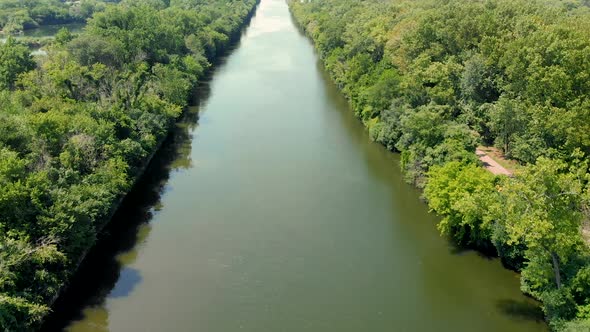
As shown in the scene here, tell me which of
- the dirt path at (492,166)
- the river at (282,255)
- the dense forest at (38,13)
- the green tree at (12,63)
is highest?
the green tree at (12,63)

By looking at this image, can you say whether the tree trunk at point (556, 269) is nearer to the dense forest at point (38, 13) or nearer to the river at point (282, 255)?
the river at point (282, 255)

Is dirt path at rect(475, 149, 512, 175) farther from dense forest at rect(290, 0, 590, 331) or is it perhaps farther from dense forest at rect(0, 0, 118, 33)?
dense forest at rect(0, 0, 118, 33)

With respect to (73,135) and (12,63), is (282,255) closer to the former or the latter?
(73,135)

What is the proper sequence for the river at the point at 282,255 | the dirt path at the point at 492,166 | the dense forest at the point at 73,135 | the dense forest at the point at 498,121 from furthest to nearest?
the dirt path at the point at 492,166
the river at the point at 282,255
the dense forest at the point at 73,135
the dense forest at the point at 498,121

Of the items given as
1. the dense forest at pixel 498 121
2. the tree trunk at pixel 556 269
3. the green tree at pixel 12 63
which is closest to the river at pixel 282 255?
the dense forest at pixel 498 121

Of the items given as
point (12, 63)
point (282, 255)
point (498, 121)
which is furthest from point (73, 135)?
point (498, 121)

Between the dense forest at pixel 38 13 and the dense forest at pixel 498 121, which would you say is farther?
the dense forest at pixel 38 13

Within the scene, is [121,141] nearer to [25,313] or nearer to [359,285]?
[25,313]

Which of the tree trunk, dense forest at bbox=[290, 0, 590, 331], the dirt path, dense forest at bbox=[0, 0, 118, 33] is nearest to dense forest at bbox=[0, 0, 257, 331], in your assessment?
dense forest at bbox=[290, 0, 590, 331]

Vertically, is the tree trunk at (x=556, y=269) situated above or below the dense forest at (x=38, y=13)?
above
